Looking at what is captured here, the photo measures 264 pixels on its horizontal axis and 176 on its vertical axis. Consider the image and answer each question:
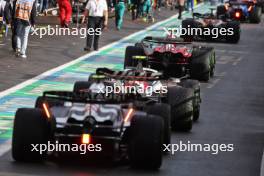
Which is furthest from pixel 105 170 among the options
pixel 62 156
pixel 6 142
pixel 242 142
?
pixel 242 142

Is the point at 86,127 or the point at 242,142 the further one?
the point at 242,142

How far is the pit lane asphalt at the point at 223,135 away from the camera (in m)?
13.3

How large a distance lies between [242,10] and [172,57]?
2285 centimetres

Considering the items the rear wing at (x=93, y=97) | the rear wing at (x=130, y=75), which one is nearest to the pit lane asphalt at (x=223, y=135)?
the rear wing at (x=93, y=97)

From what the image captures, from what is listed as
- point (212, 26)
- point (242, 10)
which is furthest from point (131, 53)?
point (242, 10)

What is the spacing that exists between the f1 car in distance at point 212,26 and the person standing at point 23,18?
33.0ft

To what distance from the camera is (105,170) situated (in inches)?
523

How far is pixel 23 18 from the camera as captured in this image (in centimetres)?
2639

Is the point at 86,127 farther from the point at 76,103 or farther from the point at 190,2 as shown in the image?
the point at 190,2

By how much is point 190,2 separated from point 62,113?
40008mm

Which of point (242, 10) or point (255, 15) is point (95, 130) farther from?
point (255, 15)

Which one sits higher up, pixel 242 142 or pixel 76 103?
pixel 76 103

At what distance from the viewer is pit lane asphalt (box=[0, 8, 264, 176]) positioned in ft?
43.5

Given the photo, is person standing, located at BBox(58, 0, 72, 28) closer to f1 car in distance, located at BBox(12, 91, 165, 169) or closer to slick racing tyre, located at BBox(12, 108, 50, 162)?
f1 car in distance, located at BBox(12, 91, 165, 169)
